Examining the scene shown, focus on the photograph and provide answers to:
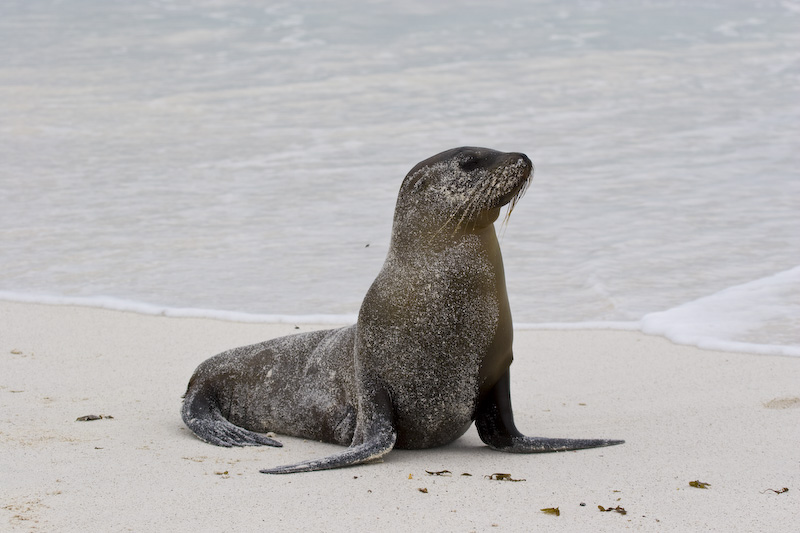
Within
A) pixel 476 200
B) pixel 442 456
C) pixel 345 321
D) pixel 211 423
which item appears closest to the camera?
pixel 476 200

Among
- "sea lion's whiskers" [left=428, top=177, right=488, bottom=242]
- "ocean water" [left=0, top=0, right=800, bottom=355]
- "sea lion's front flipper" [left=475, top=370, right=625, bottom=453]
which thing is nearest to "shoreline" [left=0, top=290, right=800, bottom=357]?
"ocean water" [left=0, top=0, right=800, bottom=355]

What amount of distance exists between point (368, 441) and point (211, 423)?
0.82m

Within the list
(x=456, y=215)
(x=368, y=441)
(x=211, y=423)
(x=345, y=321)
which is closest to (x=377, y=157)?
(x=345, y=321)

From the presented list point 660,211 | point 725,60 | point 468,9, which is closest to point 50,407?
point 660,211

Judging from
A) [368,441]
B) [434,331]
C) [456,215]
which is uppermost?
[456,215]

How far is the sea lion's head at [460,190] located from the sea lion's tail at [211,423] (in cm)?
104

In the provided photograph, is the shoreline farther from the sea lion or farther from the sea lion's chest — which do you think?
the sea lion's chest

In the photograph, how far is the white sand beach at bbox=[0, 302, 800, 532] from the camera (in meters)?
3.43

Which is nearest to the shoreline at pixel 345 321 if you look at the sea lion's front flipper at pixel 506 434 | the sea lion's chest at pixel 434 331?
the sea lion's front flipper at pixel 506 434

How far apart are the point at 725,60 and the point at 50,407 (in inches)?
665

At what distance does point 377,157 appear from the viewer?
481 inches

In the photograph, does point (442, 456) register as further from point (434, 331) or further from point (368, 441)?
point (434, 331)

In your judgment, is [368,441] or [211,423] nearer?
[368,441]

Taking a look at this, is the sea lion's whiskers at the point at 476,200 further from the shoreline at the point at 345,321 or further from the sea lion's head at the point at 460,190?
the shoreline at the point at 345,321
